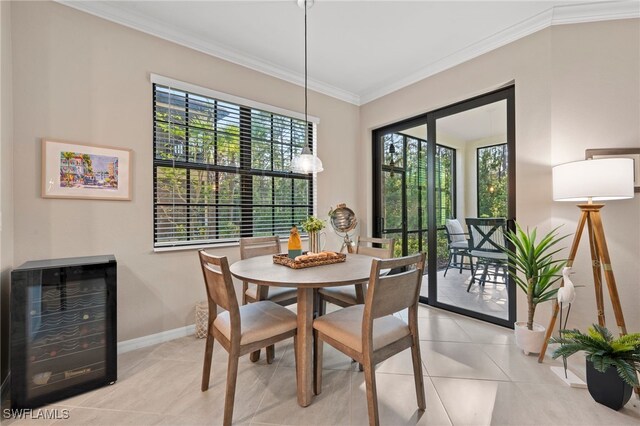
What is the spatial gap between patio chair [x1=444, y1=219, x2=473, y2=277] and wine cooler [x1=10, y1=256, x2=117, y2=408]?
3.35 metres

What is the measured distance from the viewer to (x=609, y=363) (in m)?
1.55

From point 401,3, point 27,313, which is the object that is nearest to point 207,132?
point 27,313

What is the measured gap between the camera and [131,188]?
2.33 meters

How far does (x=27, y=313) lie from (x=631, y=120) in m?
4.53

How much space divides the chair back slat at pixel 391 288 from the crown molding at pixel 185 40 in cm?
272

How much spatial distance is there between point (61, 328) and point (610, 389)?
3464 millimetres

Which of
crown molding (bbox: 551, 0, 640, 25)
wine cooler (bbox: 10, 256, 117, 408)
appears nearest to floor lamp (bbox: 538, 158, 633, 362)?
crown molding (bbox: 551, 0, 640, 25)

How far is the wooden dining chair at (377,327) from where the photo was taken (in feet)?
4.53

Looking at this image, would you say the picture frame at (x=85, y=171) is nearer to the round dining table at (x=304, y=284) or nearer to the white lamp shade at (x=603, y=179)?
the round dining table at (x=304, y=284)

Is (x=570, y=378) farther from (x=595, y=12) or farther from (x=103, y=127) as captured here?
(x=103, y=127)

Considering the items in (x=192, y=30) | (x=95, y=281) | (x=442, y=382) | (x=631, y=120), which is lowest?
(x=442, y=382)

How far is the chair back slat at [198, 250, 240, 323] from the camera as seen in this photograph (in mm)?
1476

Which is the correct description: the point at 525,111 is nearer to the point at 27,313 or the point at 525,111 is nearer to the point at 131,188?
the point at 131,188

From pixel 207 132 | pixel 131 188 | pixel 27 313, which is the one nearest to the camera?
pixel 27 313
